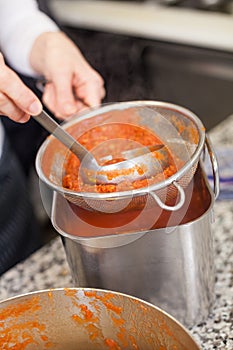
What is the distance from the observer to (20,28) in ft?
4.53

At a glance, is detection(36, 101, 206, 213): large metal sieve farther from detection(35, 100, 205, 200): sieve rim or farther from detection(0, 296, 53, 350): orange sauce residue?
detection(0, 296, 53, 350): orange sauce residue

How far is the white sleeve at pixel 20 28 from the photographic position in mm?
1357

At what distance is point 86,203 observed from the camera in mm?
926

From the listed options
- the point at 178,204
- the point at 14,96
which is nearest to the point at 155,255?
the point at 178,204

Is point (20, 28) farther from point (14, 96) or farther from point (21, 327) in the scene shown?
point (21, 327)

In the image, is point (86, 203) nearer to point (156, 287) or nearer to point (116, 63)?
point (156, 287)

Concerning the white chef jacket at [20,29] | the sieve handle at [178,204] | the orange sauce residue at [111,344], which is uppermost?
the white chef jacket at [20,29]

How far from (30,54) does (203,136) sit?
540 mm

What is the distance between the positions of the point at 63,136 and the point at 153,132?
0.59 feet

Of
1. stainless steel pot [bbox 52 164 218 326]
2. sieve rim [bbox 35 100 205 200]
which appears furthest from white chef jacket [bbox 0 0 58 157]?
stainless steel pot [bbox 52 164 218 326]

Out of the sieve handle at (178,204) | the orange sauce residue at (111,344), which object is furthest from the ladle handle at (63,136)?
the orange sauce residue at (111,344)

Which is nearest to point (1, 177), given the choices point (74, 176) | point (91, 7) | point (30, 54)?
point (30, 54)

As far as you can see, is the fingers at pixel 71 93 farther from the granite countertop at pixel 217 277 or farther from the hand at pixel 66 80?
the granite countertop at pixel 217 277

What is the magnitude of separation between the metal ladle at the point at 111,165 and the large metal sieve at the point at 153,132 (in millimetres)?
41
